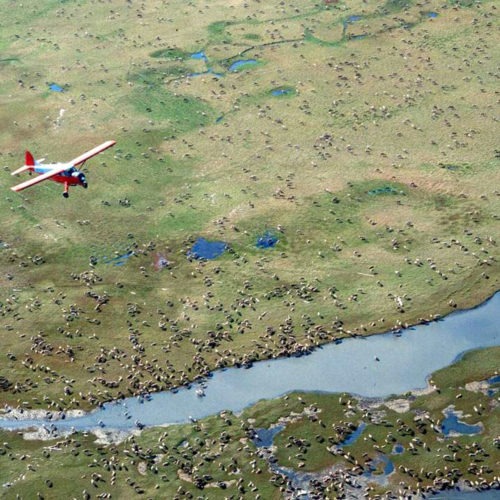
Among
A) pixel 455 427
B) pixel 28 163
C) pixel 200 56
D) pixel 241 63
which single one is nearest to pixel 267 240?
pixel 28 163

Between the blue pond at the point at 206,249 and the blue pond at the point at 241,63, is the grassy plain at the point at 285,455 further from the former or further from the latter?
the blue pond at the point at 241,63

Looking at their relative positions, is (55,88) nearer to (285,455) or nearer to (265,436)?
(265,436)

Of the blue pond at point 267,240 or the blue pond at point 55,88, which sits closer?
the blue pond at point 267,240

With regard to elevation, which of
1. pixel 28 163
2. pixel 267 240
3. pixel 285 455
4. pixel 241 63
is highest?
pixel 28 163

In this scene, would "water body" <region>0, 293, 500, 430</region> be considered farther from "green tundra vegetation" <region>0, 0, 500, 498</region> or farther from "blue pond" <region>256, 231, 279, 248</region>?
"blue pond" <region>256, 231, 279, 248</region>

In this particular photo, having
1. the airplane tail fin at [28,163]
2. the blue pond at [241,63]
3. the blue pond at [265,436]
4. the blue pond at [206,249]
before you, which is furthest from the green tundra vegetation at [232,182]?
the airplane tail fin at [28,163]

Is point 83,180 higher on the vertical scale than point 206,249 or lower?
higher

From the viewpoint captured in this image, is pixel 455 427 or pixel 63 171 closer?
pixel 455 427
